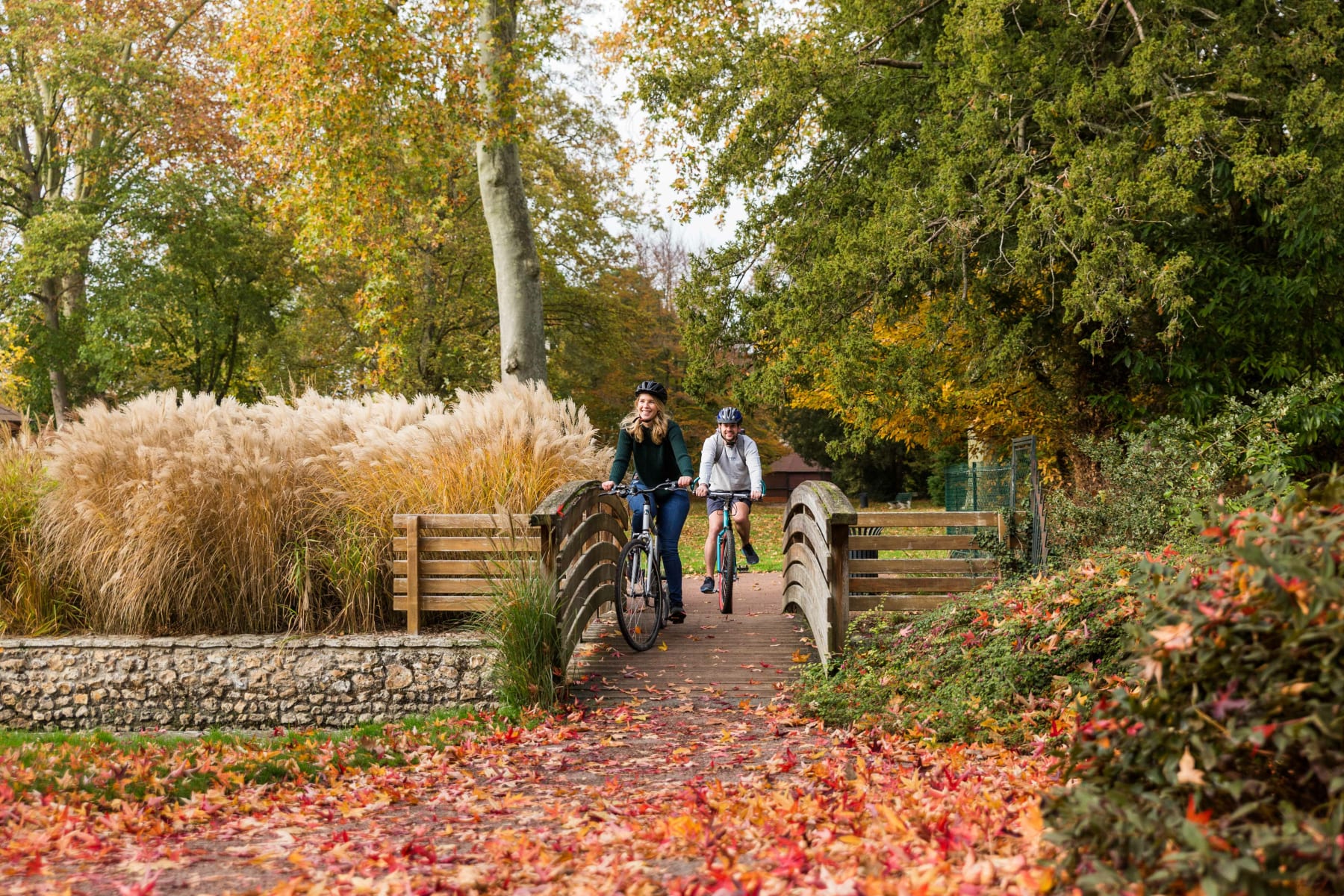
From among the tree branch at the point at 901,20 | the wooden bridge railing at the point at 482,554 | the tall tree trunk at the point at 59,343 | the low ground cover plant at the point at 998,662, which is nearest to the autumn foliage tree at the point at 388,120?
the tree branch at the point at 901,20

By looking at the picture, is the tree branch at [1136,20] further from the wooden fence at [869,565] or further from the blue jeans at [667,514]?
the blue jeans at [667,514]

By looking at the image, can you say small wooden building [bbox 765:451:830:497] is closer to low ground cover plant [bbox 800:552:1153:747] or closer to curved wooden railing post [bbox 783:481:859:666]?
curved wooden railing post [bbox 783:481:859:666]

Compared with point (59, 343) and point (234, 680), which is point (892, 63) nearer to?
point (234, 680)

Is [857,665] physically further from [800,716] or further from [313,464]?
[313,464]

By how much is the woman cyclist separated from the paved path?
729mm

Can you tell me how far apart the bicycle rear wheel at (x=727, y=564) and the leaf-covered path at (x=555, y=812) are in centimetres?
224

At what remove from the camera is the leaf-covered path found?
367 cm

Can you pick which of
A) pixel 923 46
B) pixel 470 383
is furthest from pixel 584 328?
pixel 923 46

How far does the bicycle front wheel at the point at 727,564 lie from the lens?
9602mm

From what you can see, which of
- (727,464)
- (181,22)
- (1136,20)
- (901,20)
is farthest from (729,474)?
(181,22)

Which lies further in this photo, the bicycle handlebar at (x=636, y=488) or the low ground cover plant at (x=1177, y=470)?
the low ground cover plant at (x=1177, y=470)

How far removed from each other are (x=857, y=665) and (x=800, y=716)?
2.42 feet

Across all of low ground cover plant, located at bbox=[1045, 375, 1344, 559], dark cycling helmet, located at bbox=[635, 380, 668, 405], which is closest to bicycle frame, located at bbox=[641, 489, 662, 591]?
dark cycling helmet, located at bbox=[635, 380, 668, 405]

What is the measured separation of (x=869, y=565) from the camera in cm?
823
